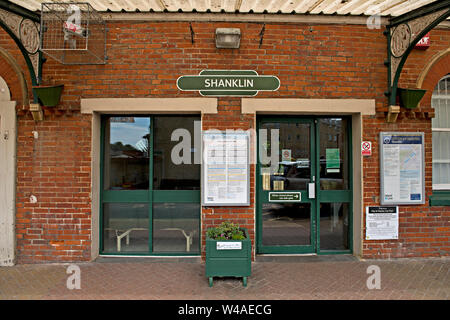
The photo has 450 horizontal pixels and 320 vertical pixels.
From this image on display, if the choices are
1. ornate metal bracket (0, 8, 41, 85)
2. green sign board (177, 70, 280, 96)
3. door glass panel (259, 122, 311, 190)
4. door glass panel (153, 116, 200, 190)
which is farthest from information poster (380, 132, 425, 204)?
ornate metal bracket (0, 8, 41, 85)

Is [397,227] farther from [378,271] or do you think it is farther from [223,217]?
[223,217]

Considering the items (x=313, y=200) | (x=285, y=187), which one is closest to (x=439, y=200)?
(x=313, y=200)

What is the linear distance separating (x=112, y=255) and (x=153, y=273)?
1228 mm

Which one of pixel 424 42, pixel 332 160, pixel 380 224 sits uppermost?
pixel 424 42

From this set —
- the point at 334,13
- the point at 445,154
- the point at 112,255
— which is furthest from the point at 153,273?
the point at 445,154

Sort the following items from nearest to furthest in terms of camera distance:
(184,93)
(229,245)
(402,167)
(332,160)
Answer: (229,245) < (184,93) < (402,167) < (332,160)

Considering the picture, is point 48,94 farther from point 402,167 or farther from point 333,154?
point 402,167

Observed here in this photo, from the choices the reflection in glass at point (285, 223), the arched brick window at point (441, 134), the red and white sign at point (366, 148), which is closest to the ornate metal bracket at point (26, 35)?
the reflection in glass at point (285, 223)

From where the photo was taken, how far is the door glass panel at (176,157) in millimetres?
5469

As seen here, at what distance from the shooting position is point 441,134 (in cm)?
575

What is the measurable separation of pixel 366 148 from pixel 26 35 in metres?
6.32

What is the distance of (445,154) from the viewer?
576 centimetres

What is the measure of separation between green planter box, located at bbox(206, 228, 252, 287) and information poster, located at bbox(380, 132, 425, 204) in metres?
2.89

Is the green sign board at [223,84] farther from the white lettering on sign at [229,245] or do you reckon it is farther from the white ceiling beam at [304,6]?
the white lettering on sign at [229,245]
